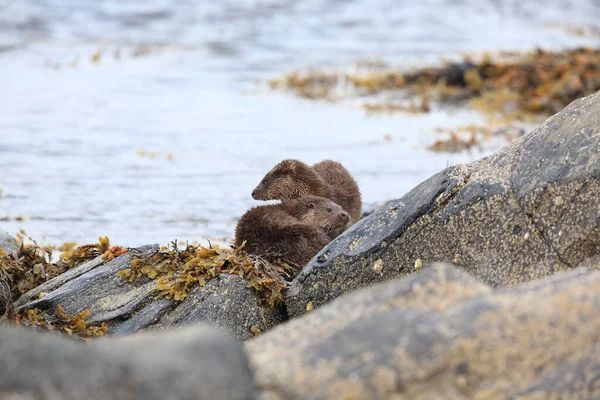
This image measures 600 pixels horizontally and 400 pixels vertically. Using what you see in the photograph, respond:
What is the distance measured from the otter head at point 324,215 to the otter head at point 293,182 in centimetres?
44

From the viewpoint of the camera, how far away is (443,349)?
2.90 metres

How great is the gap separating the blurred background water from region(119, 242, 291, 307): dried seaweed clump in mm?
2170

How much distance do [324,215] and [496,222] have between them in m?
1.82

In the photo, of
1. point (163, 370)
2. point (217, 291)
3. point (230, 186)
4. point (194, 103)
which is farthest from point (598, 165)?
point (194, 103)

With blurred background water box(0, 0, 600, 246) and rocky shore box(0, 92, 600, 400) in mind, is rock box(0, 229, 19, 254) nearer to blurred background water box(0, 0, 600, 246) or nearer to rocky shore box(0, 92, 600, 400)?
blurred background water box(0, 0, 600, 246)

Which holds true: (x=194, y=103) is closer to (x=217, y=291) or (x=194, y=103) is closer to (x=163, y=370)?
(x=217, y=291)

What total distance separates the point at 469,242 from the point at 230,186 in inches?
221

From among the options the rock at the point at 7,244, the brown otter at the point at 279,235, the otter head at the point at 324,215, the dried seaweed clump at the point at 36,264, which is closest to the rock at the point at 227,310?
the brown otter at the point at 279,235

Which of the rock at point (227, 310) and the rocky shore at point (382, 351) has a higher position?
the rocky shore at point (382, 351)

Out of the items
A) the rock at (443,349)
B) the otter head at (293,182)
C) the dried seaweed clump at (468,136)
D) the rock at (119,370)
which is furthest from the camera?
the dried seaweed clump at (468,136)

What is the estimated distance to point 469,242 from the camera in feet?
16.7

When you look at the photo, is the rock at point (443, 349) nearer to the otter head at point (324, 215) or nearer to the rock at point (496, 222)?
the rock at point (496, 222)

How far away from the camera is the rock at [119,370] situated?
264 cm

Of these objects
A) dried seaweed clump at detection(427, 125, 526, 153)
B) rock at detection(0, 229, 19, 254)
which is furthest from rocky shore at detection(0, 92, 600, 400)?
dried seaweed clump at detection(427, 125, 526, 153)
